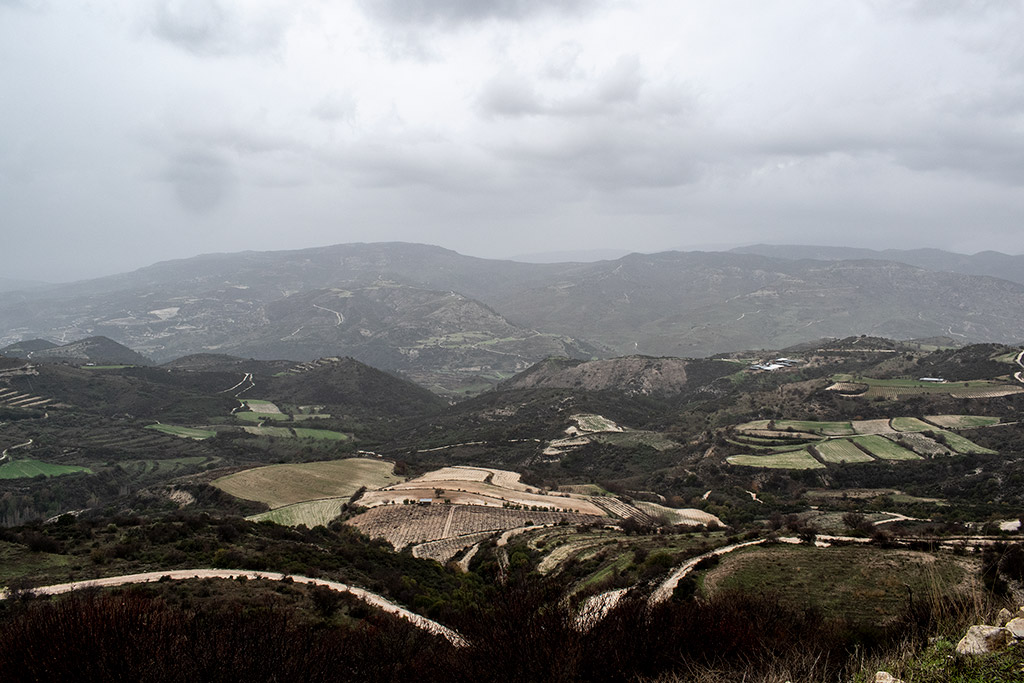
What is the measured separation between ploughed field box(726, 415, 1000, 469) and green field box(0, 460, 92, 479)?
373 ft

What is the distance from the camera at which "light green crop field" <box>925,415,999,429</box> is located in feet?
265

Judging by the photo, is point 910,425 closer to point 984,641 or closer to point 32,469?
point 984,641

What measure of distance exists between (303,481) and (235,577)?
4972 centimetres

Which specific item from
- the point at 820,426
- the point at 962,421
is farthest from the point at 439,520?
the point at 962,421

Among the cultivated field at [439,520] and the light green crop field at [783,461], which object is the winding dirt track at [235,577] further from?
the light green crop field at [783,461]

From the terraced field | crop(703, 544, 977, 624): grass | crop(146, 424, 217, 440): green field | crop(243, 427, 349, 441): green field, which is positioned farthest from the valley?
crop(146, 424, 217, 440): green field

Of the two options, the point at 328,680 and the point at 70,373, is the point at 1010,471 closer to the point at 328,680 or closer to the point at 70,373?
the point at 328,680

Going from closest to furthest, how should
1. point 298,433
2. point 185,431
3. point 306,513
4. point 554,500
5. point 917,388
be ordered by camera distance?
1. point 306,513
2. point 554,500
3. point 917,388
4. point 185,431
5. point 298,433

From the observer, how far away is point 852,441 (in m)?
80.3

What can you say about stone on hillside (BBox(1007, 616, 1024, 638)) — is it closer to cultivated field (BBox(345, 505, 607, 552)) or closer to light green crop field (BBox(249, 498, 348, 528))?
cultivated field (BBox(345, 505, 607, 552))

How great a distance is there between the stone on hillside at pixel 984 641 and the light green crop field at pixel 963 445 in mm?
73546

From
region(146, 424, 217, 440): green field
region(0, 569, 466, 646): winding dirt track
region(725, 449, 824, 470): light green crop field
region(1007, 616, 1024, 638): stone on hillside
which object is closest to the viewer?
region(1007, 616, 1024, 638): stone on hillside

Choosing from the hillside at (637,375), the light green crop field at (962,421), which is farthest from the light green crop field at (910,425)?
the hillside at (637,375)

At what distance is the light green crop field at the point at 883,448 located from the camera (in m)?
71.8
